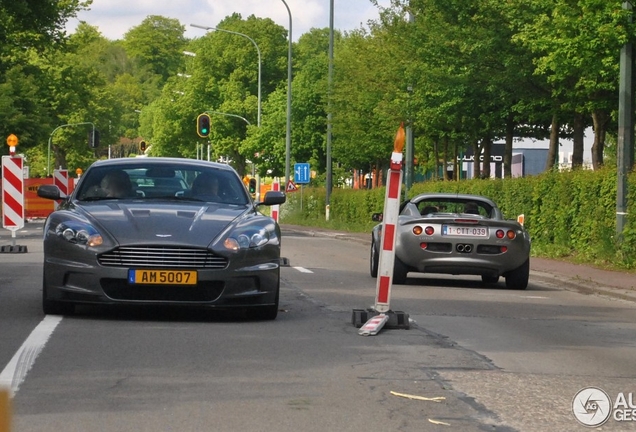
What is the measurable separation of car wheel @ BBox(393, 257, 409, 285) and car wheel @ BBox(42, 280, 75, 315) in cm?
728

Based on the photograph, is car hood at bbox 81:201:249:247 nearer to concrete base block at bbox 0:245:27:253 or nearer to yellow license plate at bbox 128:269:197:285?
yellow license plate at bbox 128:269:197:285

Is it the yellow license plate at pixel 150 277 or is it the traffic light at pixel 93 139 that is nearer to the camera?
the yellow license plate at pixel 150 277

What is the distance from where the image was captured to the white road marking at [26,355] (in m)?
7.76

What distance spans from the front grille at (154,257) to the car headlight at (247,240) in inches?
8.6

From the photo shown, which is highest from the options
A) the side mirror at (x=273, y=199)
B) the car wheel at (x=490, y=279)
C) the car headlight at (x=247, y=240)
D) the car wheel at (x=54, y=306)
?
the side mirror at (x=273, y=199)

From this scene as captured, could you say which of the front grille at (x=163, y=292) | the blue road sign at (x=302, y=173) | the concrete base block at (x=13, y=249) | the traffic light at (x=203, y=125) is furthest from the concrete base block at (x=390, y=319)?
the blue road sign at (x=302, y=173)

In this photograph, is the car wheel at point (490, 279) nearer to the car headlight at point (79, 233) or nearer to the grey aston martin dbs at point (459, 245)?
the grey aston martin dbs at point (459, 245)

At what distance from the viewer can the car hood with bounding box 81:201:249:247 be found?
35.8 feet

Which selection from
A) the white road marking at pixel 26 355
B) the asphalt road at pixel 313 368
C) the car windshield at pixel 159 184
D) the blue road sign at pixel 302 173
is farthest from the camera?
the blue road sign at pixel 302 173

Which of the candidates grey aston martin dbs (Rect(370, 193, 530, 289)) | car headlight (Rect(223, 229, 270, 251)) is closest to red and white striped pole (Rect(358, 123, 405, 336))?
car headlight (Rect(223, 229, 270, 251))

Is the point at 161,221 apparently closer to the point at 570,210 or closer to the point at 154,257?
the point at 154,257

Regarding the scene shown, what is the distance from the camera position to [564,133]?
1790 inches

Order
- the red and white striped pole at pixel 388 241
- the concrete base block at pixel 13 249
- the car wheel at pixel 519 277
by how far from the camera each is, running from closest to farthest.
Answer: the red and white striped pole at pixel 388 241 < the car wheel at pixel 519 277 < the concrete base block at pixel 13 249

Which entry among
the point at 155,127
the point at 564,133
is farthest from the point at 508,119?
the point at 155,127
